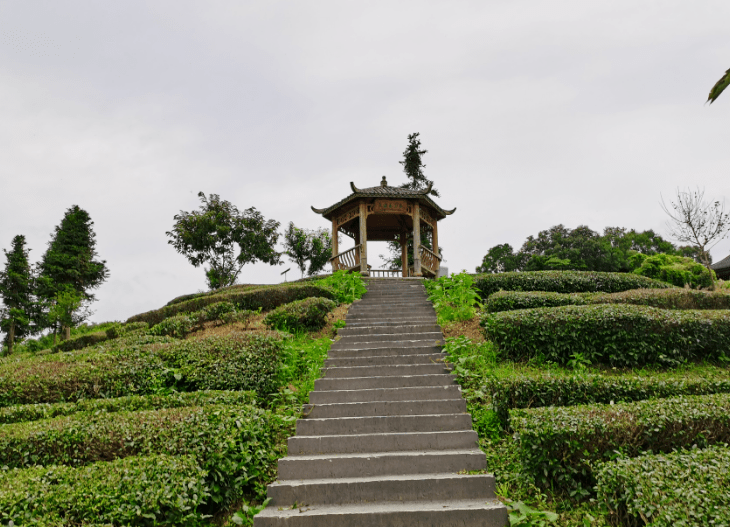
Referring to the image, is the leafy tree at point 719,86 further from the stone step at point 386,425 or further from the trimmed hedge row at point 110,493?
the trimmed hedge row at point 110,493

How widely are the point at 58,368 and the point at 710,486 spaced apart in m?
8.18

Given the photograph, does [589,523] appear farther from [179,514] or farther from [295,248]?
[295,248]

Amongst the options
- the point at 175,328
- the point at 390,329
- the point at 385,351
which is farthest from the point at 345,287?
the point at 385,351

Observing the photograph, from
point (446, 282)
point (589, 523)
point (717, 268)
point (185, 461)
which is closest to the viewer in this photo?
point (589, 523)

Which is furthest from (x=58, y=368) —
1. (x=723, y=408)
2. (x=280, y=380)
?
(x=723, y=408)

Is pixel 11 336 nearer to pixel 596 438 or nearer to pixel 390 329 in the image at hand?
pixel 390 329

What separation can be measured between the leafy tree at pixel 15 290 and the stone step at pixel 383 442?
26682mm

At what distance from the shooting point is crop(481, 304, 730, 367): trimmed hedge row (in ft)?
24.5

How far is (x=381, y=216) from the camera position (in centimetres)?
1917

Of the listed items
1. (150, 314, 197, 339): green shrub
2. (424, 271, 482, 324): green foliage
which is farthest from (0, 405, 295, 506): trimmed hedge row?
(424, 271, 482, 324): green foliage

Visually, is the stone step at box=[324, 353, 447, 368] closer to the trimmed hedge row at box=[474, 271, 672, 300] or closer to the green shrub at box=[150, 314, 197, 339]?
the green shrub at box=[150, 314, 197, 339]

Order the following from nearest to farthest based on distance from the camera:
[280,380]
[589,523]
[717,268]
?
[589,523] → [280,380] → [717,268]

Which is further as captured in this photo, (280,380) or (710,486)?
(280,380)

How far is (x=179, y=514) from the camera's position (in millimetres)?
3818
